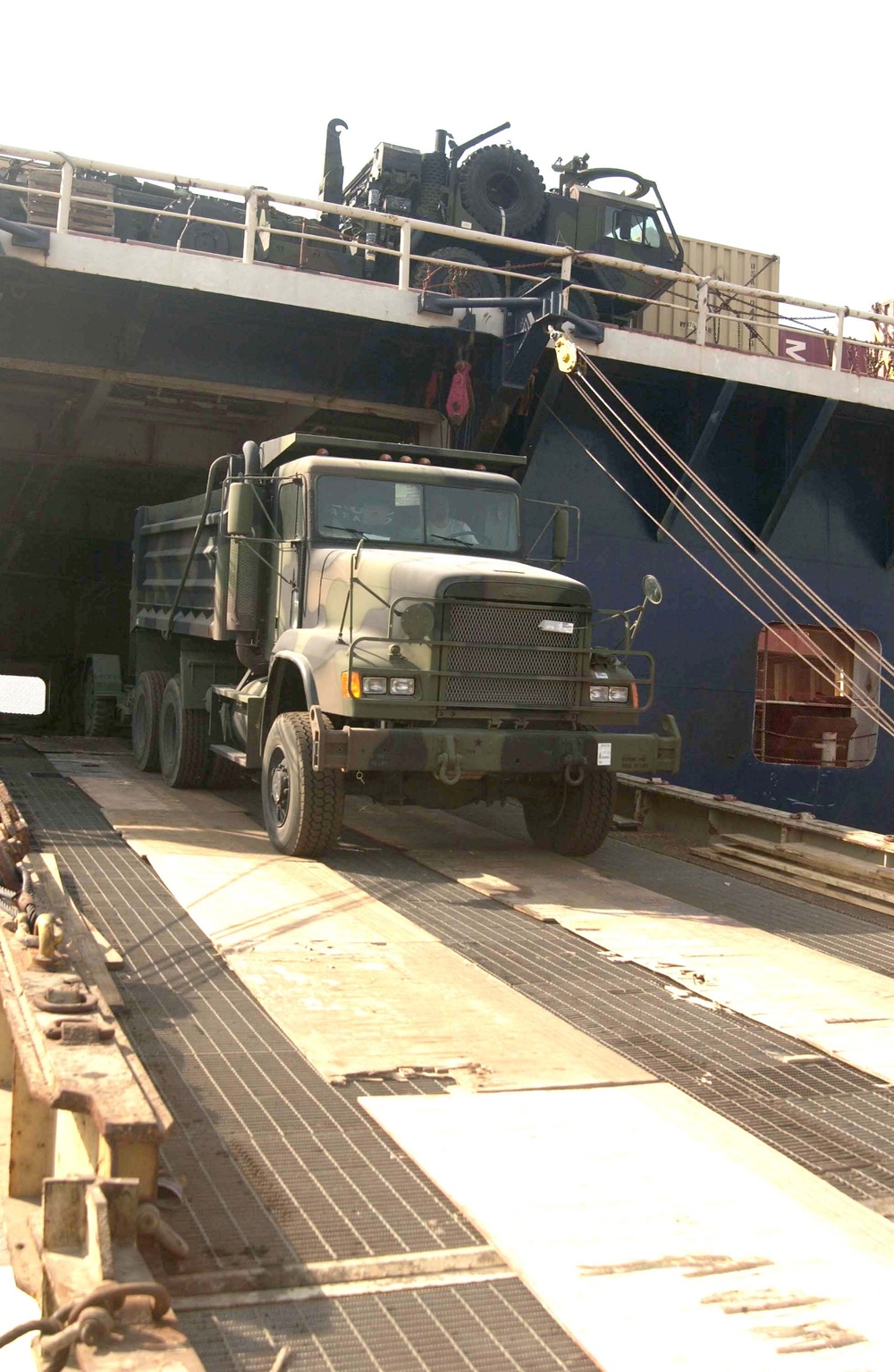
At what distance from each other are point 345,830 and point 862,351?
1311 cm

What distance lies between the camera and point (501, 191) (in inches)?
728

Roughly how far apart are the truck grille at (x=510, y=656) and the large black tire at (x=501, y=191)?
11.2 m

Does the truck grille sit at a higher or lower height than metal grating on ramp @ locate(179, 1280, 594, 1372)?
higher

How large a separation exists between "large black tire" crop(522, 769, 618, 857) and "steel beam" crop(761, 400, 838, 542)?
6079mm

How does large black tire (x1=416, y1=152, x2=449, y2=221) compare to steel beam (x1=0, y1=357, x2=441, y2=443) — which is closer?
steel beam (x1=0, y1=357, x2=441, y2=443)

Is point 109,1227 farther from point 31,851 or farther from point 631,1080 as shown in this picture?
point 31,851

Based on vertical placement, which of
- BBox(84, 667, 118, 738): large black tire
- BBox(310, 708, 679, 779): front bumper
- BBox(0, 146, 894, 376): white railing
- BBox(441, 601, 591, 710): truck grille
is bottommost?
BBox(84, 667, 118, 738): large black tire

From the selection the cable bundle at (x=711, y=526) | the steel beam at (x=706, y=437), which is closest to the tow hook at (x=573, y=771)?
the cable bundle at (x=711, y=526)

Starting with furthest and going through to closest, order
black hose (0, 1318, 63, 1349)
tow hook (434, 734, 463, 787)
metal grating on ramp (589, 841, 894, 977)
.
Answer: tow hook (434, 734, 463, 787), metal grating on ramp (589, 841, 894, 977), black hose (0, 1318, 63, 1349)

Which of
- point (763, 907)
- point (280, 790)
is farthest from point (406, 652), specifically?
point (763, 907)

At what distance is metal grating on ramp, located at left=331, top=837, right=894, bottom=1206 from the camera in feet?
14.2

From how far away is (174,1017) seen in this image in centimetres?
519

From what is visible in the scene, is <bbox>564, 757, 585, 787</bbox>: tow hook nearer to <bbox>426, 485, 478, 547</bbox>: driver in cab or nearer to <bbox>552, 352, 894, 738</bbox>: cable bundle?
<bbox>426, 485, 478, 547</bbox>: driver in cab

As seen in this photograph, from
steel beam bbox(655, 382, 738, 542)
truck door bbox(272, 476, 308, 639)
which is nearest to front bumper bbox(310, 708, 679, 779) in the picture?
truck door bbox(272, 476, 308, 639)
